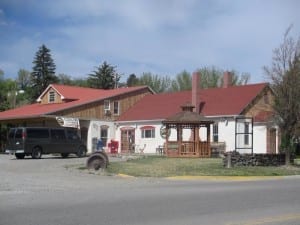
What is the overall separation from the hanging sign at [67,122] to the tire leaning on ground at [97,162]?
16618 millimetres

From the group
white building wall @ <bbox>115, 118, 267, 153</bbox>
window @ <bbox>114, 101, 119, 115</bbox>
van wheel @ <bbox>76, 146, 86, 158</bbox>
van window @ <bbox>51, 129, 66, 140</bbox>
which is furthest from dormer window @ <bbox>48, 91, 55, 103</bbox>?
van window @ <bbox>51, 129, 66, 140</bbox>

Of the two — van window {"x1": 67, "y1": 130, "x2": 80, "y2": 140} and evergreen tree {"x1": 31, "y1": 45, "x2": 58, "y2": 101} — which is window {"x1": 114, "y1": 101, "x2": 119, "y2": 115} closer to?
van window {"x1": 67, "y1": 130, "x2": 80, "y2": 140}

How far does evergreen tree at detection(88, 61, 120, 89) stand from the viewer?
8731 cm

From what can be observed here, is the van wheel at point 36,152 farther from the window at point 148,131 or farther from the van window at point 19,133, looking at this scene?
the window at point 148,131

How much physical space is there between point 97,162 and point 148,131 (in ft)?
68.2

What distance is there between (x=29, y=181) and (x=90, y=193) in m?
4.64

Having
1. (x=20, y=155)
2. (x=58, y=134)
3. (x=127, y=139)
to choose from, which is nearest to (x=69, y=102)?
(x=127, y=139)

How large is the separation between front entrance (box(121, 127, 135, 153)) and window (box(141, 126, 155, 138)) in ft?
4.06

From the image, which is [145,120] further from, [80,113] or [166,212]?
[166,212]

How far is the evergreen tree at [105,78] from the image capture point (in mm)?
87312

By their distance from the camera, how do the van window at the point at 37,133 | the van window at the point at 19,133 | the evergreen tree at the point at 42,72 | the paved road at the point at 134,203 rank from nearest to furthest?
the paved road at the point at 134,203 < the van window at the point at 19,133 < the van window at the point at 37,133 < the evergreen tree at the point at 42,72

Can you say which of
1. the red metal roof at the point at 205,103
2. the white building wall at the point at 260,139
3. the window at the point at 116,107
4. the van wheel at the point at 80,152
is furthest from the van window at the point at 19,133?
the white building wall at the point at 260,139

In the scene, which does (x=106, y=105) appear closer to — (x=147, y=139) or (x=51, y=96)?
(x=147, y=139)

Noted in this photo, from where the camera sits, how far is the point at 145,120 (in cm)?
4584
